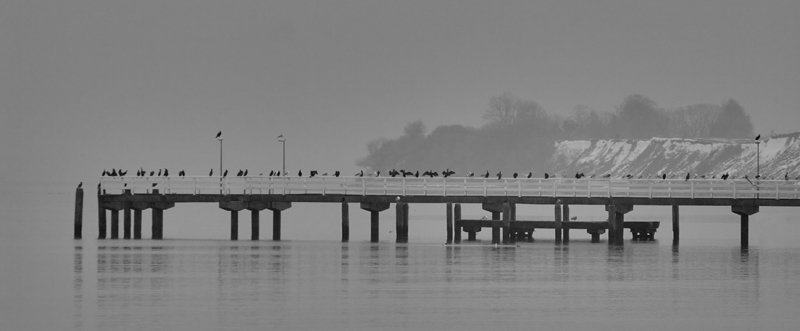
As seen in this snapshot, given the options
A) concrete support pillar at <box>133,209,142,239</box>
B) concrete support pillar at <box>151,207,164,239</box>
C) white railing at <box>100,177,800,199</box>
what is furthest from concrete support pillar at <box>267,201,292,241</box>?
concrete support pillar at <box>133,209,142,239</box>

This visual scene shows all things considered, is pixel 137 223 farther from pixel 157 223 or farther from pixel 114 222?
pixel 114 222

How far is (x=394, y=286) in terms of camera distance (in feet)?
170

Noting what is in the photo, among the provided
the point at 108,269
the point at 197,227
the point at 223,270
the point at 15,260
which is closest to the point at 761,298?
the point at 223,270

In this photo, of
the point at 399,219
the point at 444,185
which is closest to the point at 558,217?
the point at 444,185

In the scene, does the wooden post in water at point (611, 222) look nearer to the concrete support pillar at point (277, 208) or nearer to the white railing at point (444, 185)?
the white railing at point (444, 185)

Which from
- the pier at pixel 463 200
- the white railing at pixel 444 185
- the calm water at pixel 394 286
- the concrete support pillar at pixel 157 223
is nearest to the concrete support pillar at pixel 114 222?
the pier at pixel 463 200

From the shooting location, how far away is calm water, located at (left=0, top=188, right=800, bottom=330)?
141ft

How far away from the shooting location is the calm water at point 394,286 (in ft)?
141

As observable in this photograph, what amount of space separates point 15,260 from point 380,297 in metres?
24.1

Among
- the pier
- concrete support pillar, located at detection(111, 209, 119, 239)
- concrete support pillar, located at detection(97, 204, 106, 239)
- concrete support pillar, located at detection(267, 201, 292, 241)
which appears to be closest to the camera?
the pier

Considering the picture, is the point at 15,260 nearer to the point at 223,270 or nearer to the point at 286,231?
the point at 223,270

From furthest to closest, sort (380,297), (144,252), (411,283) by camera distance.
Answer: (144,252) → (411,283) → (380,297)

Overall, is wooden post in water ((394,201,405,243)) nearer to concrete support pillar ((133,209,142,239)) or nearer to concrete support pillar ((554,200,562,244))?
concrete support pillar ((554,200,562,244))

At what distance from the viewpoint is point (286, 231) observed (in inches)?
3979
